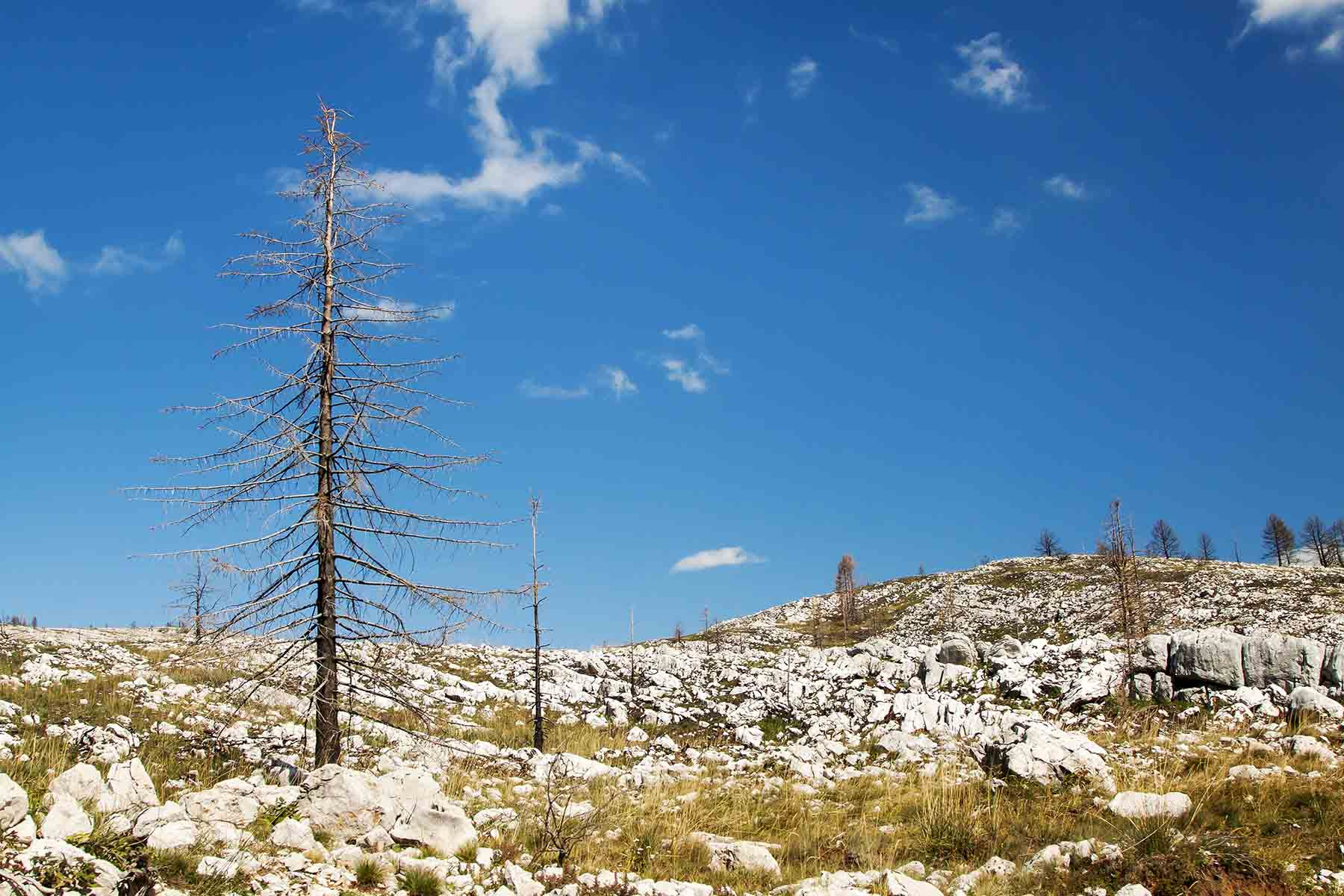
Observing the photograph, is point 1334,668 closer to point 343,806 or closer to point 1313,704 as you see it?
point 1313,704

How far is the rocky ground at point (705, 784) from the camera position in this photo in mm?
6523

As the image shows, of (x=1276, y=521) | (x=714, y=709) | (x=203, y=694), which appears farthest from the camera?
(x=1276, y=521)

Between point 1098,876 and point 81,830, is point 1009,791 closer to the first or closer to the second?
point 1098,876

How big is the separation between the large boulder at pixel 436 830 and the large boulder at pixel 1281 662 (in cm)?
2053

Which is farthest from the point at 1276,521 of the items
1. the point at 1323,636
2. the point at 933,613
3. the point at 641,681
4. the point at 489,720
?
the point at 489,720

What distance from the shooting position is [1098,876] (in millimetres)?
6723

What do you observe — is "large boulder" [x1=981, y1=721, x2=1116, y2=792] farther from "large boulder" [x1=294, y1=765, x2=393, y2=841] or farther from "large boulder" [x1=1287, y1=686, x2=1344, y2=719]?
"large boulder" [x1=294, y1=765, x2=393, y2=841]

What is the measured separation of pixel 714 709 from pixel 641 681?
524 centimetres

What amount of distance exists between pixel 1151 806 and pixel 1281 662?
52.8 feet

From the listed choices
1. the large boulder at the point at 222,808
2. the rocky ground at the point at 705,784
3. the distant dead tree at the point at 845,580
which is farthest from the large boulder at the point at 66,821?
the distant dead tree at the point at 845,580

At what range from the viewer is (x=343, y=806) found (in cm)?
763

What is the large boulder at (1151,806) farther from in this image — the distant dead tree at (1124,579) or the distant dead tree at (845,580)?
the distant dead tree at (845,580)

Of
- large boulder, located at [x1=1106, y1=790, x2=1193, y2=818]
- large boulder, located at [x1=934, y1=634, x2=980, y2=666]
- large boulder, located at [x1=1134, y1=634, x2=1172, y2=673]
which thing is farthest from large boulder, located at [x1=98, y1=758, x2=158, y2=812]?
large boulder, located at [x1=934, y1=634, x2=980, y2=666]

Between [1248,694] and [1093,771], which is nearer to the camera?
[1093,771]
